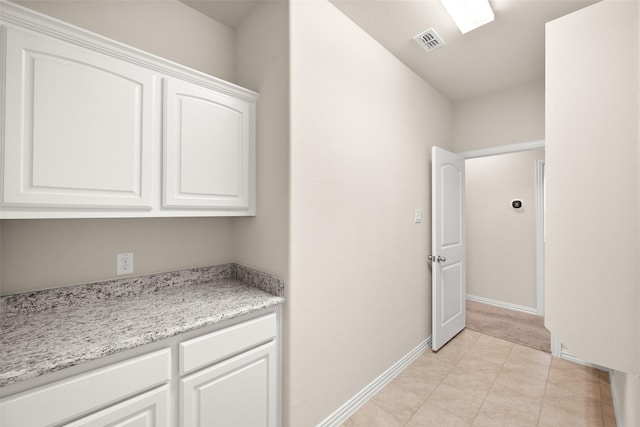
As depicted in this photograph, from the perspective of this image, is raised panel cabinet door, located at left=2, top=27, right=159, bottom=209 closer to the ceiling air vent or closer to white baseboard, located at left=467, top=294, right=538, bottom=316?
the ceiling air vent

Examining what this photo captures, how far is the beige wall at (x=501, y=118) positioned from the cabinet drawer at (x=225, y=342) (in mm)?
2830

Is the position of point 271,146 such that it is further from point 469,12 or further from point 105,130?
point 469,12

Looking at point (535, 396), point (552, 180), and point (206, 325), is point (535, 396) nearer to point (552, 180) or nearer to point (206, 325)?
point (552, 180)

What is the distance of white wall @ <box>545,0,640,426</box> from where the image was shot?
0.91 meters

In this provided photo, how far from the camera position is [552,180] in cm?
114

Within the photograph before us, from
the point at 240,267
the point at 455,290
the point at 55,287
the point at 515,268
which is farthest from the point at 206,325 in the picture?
the point at 515,268

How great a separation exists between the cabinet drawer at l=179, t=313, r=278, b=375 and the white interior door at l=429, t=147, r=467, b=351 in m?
1.78

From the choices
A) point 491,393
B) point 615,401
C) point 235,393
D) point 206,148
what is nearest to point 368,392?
point 491,393

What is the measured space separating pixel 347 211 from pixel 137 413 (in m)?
1.44

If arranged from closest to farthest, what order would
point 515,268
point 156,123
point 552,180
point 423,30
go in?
point 552,180 → point 156,123 → point 423,30 → point 515,268

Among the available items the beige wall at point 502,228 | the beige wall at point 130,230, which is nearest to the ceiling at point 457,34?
the beige wall at point 130,230

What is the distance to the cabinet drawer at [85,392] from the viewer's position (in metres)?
0.88

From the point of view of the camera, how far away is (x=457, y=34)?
204 cm

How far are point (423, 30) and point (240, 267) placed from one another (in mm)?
2101
